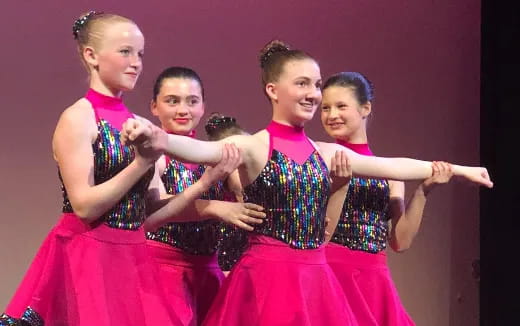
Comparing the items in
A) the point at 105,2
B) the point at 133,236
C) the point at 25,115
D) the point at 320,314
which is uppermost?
the point at 105,2

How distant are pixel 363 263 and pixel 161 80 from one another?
0.88 m

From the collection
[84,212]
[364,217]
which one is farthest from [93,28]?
[364,217]

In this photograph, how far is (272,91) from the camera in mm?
2428

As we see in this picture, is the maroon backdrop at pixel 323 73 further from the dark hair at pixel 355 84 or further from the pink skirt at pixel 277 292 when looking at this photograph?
the pink skirt at pixel 277 292

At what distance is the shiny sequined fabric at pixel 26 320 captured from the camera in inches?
80.3

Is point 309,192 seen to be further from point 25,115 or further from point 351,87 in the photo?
point 25,115

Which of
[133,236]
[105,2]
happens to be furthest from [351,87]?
[105,2]

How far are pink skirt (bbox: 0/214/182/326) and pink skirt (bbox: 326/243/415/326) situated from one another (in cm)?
79

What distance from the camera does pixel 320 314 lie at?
2.29 metres

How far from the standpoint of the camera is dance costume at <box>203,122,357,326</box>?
7.37 feet

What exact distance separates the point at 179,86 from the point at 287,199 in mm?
665

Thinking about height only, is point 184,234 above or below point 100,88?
below

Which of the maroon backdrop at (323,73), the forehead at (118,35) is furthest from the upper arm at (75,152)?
the maroon backdrop at (323,73)

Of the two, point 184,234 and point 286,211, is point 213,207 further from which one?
point 184,234
